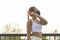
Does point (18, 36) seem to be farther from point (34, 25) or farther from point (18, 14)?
point (18, 14)

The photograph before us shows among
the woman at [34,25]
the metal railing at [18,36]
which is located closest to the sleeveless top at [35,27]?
the woman at [34,25]

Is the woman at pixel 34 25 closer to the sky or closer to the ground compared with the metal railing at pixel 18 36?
closer to the sky

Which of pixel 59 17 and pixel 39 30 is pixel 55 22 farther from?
pixel 39 30

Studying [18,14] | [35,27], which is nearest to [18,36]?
[35,27]

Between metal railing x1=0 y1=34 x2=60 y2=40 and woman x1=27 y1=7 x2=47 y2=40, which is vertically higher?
woman x1=27 y1=7 x2=47 y2=40

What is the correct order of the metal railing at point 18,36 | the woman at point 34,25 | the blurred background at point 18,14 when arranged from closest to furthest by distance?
the woman at point 34,25, the metal railing at point 18,36, the blurred background at point 18,14

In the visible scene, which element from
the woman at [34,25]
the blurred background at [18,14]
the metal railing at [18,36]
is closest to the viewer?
the woman at [34,25]

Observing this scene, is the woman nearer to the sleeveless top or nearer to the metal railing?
the sleeveless top

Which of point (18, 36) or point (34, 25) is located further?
point (18, 36)

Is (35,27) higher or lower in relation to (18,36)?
higher

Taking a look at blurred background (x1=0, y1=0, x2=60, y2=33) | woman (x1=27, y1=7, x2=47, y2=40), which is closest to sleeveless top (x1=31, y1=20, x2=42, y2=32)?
woman (x1=27, y1=7, x2=47, y2=40)

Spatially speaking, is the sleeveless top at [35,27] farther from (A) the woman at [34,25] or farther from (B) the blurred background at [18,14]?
(B) the blurred background at [18,14]

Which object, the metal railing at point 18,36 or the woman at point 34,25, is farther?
the metal railing at point 18,36

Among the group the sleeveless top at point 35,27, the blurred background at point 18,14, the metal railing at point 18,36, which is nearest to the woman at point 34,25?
the sleeveless top at point 35,27
